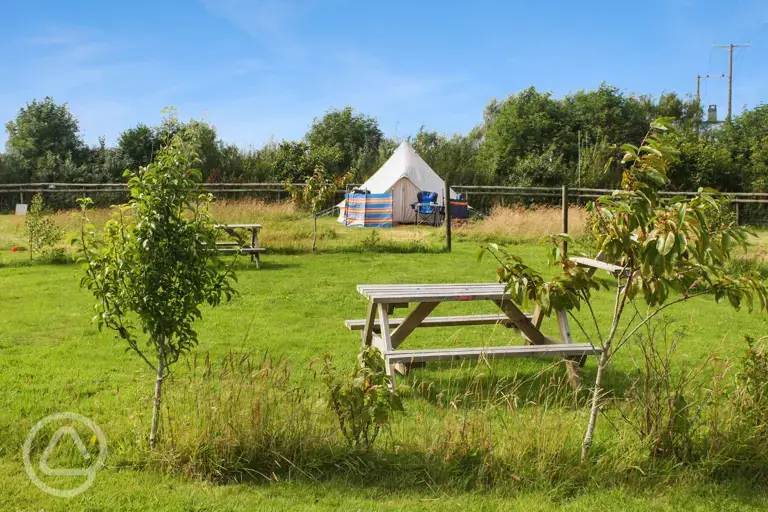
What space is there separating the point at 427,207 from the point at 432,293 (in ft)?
Answer: 57.4

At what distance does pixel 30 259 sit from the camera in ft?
40.7

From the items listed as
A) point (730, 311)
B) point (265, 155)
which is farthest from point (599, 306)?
point (265, 155)

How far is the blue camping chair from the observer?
74.8 feet

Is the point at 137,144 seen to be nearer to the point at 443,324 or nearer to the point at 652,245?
the point at 443,324

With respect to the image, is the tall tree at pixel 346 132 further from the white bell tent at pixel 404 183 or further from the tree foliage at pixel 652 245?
the tree foliage at pixel 652 245

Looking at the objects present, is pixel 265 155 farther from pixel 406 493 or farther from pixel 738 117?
pixel 406 493

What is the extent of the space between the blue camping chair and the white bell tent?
0.74 meters

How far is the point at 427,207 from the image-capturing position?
22.8m

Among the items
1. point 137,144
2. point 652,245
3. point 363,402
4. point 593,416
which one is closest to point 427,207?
point 137,144

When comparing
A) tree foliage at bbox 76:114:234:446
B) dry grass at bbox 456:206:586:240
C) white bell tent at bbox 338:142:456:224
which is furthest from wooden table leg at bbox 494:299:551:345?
white bell tent at bbox 338:142:456:224

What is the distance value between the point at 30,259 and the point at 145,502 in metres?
10.2

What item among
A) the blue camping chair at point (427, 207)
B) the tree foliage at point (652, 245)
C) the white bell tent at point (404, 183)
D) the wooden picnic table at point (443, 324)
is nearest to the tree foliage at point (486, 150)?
the white bell tent at point (404, 183)

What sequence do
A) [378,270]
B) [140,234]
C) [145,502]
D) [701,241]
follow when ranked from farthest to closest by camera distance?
[378,270] → [140,234] → [145,502] → [701,241]

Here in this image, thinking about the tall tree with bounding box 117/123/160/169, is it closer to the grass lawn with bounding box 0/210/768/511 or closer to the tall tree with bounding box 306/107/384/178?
the tall tree with bounding box 306/107/384/178
